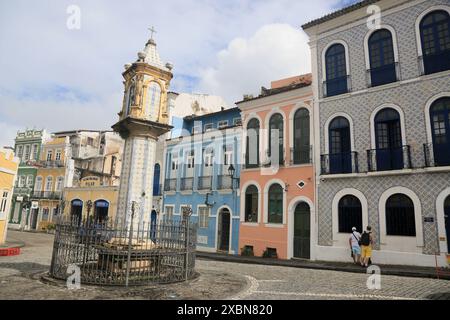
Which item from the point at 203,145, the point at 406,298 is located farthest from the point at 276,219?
the point at 406,298

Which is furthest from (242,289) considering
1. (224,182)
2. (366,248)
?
(224,182)

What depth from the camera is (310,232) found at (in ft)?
53.4

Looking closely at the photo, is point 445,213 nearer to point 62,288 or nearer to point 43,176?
point 62,288

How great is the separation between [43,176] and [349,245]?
37.7m

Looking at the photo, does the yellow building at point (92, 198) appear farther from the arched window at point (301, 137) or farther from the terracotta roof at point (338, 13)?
the terracotta roof at point (338, 13)

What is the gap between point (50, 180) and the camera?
39.3 metres

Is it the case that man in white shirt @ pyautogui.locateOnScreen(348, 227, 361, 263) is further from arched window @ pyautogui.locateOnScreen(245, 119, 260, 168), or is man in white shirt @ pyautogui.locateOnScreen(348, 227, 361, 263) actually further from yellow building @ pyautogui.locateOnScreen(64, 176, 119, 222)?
yellow building @ pyautogui.locateOnScreen(64, 176, 119, 222)

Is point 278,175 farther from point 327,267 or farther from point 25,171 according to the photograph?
point 25,171

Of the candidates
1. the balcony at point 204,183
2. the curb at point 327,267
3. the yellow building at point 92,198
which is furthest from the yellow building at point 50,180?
the curb at point 327,267

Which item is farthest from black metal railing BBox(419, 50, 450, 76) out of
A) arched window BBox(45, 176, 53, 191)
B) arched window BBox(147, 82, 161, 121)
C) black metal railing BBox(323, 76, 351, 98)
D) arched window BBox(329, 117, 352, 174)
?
arched window BBox(45, 176, 53, 191)

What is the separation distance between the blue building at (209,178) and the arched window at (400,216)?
339 inches

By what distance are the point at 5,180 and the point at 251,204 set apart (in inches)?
579

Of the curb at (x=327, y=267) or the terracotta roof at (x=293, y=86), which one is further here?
the terracotta roof at (x=293, y=86)

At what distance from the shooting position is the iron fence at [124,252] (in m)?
8.13
